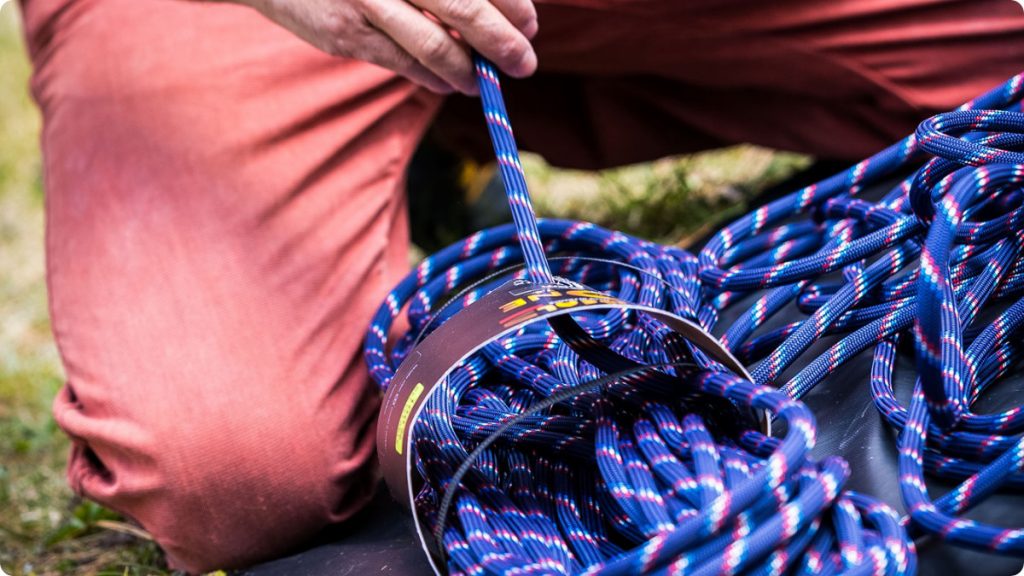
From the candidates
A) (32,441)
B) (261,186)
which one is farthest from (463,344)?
(32,441)

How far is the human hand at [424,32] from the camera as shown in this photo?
0.88 metres

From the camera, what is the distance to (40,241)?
222 centimetres

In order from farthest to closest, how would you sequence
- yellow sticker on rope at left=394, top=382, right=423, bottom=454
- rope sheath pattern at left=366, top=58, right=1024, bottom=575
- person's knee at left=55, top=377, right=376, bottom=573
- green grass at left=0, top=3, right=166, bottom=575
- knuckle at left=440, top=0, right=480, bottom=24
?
green grass at left=0, top=3, right=166, bottom=575, person's knee at left=55, top=377, right=376, bottom=573, knuckle at left=440, top=0, right=480, bottom=24, yellow sticker on rope at left=394, top=382, right=423, bottom=454, rope sheath pattern at left=366, top=58, right=1024, bottom=575

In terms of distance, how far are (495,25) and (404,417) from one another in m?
0.36

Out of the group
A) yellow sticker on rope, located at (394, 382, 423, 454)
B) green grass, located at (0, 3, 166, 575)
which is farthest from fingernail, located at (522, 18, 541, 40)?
green grass, located at (0, 3, 166, 575)

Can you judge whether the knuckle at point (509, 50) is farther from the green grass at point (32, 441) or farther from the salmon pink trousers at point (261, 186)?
the green grass at point (32, 441)

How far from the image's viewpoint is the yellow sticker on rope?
751mm

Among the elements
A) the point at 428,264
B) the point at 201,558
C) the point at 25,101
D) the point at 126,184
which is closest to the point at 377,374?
the point at 428,264

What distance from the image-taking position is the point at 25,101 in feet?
9.77

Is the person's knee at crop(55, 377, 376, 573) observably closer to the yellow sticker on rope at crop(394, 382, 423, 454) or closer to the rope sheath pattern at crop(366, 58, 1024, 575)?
the rope sheath pattern at crop(366, 58, 1024, 575)

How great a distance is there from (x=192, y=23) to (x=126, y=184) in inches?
10.1

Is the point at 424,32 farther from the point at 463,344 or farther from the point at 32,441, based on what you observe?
the point at 32,441

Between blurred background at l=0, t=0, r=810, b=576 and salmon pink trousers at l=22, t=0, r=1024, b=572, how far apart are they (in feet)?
0.47

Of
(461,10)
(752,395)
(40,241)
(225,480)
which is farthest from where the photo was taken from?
(40,241)
